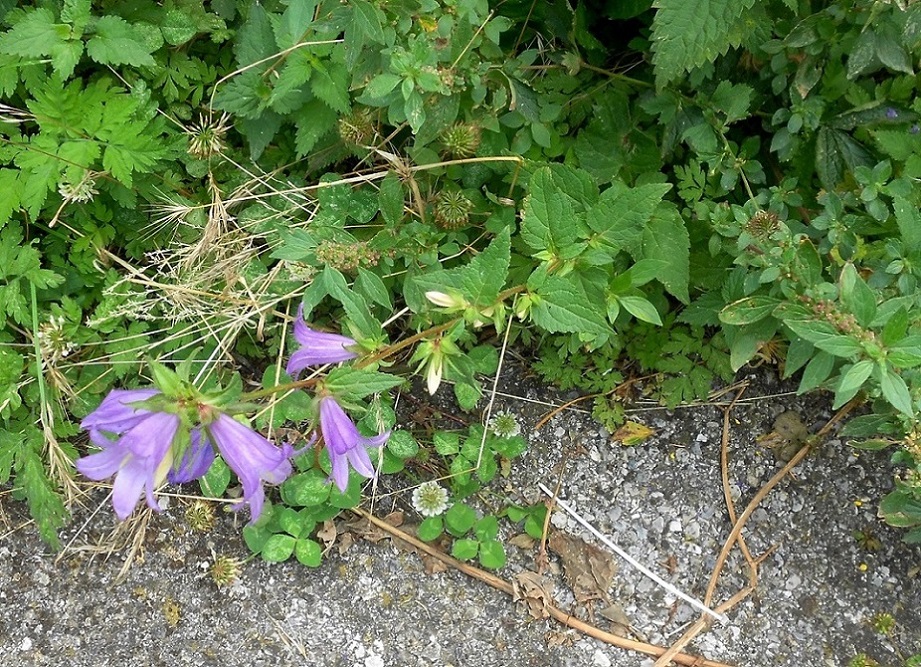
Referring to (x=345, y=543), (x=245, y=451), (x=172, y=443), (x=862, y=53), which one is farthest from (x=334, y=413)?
(x=862, y=53)

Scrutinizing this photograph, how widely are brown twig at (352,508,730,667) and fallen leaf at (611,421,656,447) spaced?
50 centimetres

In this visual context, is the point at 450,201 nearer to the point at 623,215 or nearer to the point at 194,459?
the point at 623,215

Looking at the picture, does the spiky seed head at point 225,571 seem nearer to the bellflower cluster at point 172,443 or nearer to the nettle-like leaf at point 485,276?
the bellflower cluster at point 172,443

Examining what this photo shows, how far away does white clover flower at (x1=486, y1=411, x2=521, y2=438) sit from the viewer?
2.21 metres

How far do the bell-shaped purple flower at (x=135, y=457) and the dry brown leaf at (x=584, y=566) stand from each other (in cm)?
122

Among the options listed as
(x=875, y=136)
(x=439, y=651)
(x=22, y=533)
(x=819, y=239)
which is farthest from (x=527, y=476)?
(x=22, y=533)

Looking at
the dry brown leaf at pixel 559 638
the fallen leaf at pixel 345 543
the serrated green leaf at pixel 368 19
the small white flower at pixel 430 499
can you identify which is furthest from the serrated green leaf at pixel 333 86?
the dry brown leaf at pixel 559 638

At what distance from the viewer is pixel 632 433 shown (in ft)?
7.34

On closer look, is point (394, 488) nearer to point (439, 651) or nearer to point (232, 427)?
point (439, 651)

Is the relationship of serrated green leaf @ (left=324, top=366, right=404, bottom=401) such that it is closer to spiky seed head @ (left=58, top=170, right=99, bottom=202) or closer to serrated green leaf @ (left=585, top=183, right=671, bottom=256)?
serrated green leaf @ (left=585, top=183, right=671, bottom=256)

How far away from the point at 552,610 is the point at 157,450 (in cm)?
127

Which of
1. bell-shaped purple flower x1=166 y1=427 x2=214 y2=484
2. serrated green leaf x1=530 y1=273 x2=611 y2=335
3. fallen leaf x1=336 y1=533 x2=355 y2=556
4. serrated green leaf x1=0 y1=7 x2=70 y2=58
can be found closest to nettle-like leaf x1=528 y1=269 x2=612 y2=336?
serrated green leaf x1=530 y1=273 x2=611 y2=335

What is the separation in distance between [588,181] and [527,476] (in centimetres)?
89

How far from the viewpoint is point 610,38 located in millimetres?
2217
